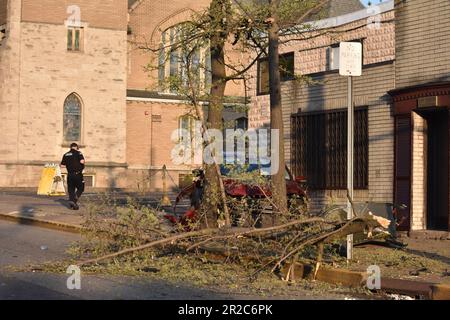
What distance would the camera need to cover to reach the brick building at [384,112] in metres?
16.8

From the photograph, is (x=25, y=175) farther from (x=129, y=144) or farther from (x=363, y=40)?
(x=363, y=40)

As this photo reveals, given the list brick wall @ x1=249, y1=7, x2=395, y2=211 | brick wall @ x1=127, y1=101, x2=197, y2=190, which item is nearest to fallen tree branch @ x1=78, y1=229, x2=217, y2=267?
brick wall @ x1=249, y1=7, x2=395, y2=211

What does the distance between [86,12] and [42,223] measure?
985 inches

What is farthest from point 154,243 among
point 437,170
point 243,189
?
point 437,170

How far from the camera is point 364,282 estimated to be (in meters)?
10.8

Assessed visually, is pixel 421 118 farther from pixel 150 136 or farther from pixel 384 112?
pixel 150 136

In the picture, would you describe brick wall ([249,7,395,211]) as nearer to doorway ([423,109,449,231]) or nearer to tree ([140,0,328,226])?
doorway ([423,109,449,231])

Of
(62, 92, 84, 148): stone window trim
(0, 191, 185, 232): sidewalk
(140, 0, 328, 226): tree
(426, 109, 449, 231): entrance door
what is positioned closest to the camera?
(140, 0, 328, 226): tree

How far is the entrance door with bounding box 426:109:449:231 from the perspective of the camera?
55.2 ft

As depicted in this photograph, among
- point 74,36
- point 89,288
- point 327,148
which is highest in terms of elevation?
point 74,36

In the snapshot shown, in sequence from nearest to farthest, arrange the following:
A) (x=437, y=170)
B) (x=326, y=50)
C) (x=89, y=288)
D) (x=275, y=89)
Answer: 1. (x=89, y=288)
2. (x=275, y=89)
3. (x=437, y=170)
4. (x=326, y=50)

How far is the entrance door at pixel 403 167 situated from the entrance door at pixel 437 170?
44 centimetres

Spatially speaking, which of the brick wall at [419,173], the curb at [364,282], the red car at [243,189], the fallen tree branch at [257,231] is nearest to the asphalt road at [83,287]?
the fallen tree branch at [257,231]

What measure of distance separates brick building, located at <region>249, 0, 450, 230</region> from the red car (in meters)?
1.17
